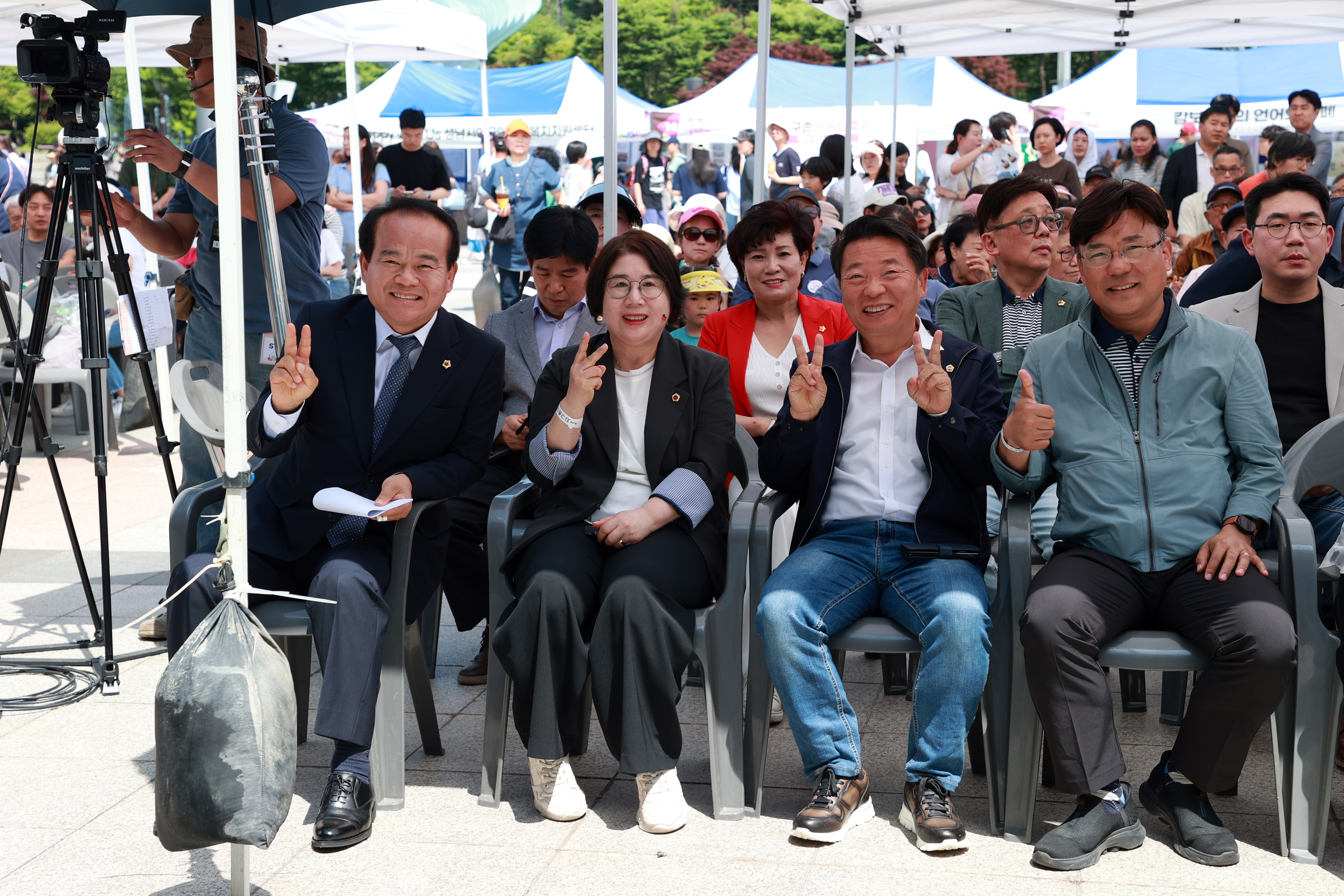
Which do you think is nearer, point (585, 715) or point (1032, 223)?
point (585, 715)

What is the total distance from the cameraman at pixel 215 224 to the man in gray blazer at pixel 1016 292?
7.00ft

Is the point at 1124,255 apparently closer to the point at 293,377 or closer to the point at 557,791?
the point at 557,791

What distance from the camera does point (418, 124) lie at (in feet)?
37.8

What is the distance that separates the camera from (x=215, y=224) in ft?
13.8

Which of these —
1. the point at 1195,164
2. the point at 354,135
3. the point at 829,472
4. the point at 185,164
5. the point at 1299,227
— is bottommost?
the point at 829,472

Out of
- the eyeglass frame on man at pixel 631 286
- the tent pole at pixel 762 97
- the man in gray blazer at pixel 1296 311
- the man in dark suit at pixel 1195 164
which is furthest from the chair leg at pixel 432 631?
the man in dark suit at pixel 1195 164

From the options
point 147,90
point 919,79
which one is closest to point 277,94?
point 919,79

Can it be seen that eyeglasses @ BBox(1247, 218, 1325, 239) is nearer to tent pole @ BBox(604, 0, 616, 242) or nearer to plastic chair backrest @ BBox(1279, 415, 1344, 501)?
plastic chair backrest @ BBox(1279, 415, 1344, 501)

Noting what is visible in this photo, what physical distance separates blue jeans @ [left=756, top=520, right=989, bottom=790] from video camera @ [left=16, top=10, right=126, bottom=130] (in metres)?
2.55

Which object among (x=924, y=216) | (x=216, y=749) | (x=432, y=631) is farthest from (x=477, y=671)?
(x=924, y=216)

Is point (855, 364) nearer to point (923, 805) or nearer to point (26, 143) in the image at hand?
point (923, 805)

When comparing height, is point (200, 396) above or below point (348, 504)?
above

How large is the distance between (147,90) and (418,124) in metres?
43.1

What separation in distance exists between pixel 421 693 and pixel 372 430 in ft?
2.42
